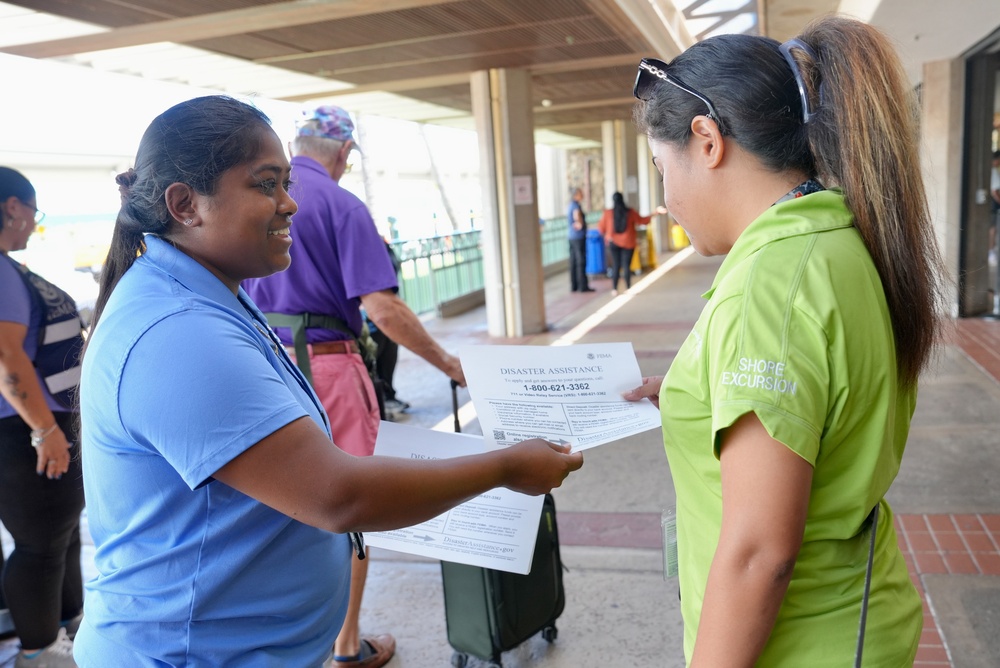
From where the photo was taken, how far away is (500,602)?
289cm

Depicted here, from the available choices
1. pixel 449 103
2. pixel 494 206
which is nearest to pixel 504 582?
pixel 494 206

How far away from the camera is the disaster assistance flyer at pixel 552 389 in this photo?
1713 mm

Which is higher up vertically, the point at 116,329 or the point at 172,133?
the point at 172,133

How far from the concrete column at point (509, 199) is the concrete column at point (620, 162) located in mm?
9386

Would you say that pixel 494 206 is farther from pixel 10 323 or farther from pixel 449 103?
pixel 10 323

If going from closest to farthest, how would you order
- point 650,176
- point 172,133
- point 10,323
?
point 172,133
point 10,323
point 650,176

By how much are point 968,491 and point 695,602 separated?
3877 millimetres

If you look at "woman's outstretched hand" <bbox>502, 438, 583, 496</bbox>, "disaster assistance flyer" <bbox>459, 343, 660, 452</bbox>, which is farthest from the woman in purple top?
"woman's outstretched hand" <bbox>502, 438, 583, 496</bbox>

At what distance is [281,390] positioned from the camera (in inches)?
48.1

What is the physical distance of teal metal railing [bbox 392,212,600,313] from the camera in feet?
40.1

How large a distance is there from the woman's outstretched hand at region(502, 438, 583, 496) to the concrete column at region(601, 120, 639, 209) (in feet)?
59.9

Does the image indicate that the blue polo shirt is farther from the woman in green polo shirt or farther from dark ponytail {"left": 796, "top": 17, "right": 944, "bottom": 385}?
dark ponytail {"left": 796, "top": 17, "right": 944, "bottom": 385}

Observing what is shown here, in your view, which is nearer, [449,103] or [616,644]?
[616,644]

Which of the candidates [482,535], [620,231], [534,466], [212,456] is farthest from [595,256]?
[212,456]
